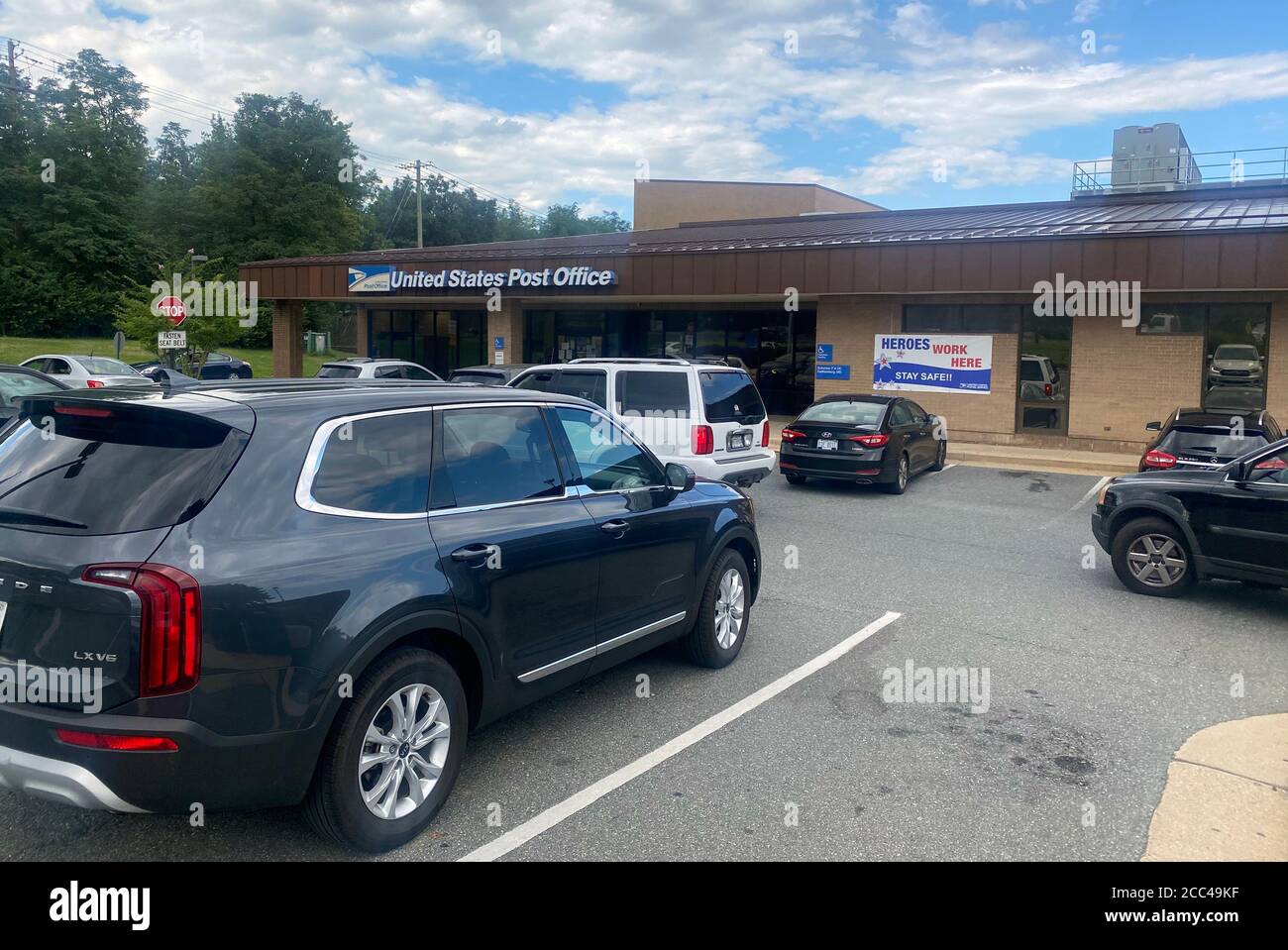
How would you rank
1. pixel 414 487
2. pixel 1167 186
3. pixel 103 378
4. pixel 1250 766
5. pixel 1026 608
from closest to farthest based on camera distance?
pixel 414 487 → pixel 1250 766 → pixel 1026 608 → pixel 103 378 → pixel 1167 186

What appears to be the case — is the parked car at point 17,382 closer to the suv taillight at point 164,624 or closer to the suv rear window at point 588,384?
the suv rear window at point 588,384

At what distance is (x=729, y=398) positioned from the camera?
37.2 ft

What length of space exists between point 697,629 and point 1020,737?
6.31ft

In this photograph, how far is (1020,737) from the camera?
17.2 feet

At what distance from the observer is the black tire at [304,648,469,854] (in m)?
3.62

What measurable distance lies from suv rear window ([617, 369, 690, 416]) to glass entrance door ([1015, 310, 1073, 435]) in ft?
36.7

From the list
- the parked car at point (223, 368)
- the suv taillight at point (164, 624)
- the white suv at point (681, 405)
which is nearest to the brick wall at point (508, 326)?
the white suv at point (681, 405)

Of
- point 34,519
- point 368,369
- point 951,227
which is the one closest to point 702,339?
point 951,227

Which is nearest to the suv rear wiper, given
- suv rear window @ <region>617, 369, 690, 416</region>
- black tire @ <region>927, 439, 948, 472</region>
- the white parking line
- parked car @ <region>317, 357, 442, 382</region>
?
the white parking line

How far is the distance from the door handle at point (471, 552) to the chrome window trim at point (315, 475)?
21cm

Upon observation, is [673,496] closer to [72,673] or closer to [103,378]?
[72,673]

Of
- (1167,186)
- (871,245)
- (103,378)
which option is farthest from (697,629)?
(1167,186)

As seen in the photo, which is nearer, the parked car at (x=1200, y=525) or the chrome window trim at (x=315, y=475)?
the chrome window trim at (x=315, y=475)

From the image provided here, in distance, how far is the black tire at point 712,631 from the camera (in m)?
6.03
